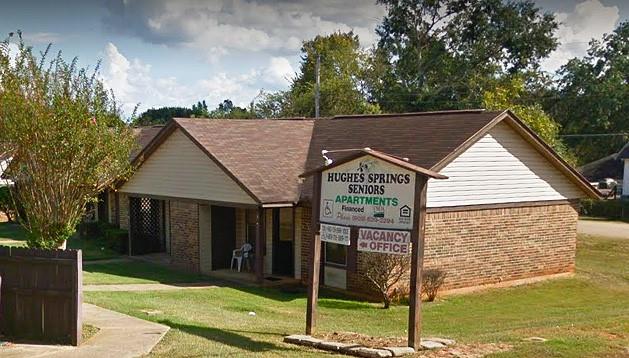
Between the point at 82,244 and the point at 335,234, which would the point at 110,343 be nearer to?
the point at 335,234

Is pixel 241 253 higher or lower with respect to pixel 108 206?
lower

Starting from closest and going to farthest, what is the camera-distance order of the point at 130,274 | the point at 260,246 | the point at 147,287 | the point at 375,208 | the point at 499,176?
the point at 375,208, the point at 147,287, the point at 260,246, the point at 499,176, the point at 130,274

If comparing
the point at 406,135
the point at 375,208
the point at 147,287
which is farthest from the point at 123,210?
the point at 375,208

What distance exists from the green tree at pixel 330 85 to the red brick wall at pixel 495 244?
2639 cm

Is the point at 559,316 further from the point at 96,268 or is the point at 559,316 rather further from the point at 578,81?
the point at 578,81

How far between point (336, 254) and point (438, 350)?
8.80 metres

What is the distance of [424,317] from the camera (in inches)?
600

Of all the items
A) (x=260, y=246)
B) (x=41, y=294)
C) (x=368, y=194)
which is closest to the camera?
(x=41, y=294)

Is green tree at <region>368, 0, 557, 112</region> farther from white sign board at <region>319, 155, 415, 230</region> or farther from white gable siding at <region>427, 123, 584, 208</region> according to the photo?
white sign board at <region>319, 155, 415, 230</region>

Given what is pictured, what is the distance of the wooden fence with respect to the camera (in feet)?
31.3

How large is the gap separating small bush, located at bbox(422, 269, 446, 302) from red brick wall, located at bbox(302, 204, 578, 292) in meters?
0.37

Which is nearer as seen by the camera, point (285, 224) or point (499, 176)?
point (499, 176)

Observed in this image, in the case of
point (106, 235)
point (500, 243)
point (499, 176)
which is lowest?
point (106, 235)

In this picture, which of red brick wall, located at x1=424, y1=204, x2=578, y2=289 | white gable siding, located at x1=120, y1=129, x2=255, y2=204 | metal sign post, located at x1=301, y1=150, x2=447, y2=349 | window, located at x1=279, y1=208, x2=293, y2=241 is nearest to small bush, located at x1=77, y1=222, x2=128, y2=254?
white gable siding, located at x1=120, y1=129, x2=255, y2=204
